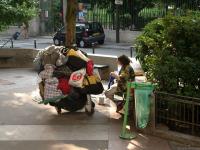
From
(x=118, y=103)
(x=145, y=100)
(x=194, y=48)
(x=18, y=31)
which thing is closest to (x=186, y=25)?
(x=194, y=48)

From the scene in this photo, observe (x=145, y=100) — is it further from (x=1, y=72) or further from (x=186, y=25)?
(x=1, y=72)

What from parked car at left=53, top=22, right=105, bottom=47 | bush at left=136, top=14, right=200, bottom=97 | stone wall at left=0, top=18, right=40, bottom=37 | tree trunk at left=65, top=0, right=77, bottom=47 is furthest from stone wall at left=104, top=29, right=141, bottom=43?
bush at left=136, top=14, right=200, bottom=97

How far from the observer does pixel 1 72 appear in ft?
53.0

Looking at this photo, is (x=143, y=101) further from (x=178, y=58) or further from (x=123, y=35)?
(x=123, y=35)

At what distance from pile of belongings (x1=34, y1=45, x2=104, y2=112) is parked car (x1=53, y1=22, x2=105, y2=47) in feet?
65.3

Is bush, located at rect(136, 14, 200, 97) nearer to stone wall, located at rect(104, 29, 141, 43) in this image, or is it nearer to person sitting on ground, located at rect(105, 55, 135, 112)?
person sitting on ground, located at rect(105, 55, 135, 112)

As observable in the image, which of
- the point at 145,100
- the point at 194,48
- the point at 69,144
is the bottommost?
the point at 69,144

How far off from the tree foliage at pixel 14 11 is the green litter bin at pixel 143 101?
11.1 meters

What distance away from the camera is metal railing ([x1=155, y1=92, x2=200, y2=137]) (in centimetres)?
767

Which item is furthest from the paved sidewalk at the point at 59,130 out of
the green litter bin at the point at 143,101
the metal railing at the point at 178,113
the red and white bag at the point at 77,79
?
the red and white bag at the point at 77,79

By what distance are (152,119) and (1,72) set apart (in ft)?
30.4

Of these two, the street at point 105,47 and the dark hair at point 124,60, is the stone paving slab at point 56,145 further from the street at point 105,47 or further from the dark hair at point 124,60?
the street at point 105,47

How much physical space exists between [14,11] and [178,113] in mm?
11776

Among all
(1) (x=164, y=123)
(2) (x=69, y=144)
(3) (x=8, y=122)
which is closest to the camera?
(2) (x=69, y=144)
